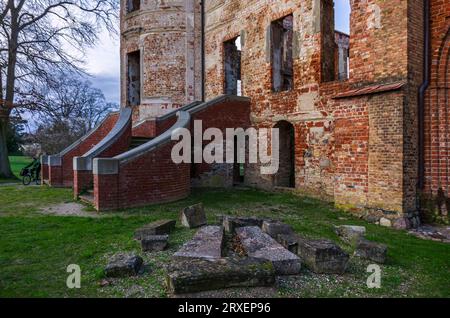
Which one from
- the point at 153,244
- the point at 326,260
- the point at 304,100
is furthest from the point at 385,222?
the point at 153,244

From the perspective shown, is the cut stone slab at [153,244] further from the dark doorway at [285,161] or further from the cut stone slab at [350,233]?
the dark doorway at [285,161]

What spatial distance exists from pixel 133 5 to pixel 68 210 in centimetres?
1225

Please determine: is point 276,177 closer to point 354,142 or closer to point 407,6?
point 354,142

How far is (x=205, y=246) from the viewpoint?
4.80 m

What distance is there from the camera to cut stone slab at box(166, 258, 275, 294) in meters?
3.60

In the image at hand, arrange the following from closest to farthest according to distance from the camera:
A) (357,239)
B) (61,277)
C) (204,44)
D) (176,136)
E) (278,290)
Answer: (278,290), (61,277), (357,239), (176,136), (204,44)

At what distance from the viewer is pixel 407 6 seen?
24.3 ft

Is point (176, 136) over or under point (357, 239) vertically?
over

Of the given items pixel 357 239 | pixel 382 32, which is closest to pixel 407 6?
pixel 382 32

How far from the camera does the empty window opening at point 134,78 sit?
657 inches

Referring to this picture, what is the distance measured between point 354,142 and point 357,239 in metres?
3.46

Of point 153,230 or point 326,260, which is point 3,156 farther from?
point 326,260

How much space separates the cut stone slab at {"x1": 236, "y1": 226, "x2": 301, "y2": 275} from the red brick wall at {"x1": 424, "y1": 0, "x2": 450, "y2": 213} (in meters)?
4.85

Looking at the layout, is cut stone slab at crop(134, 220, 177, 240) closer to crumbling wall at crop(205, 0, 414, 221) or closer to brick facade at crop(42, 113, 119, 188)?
crumbling wall at crop(205, 0, 414, 221)
